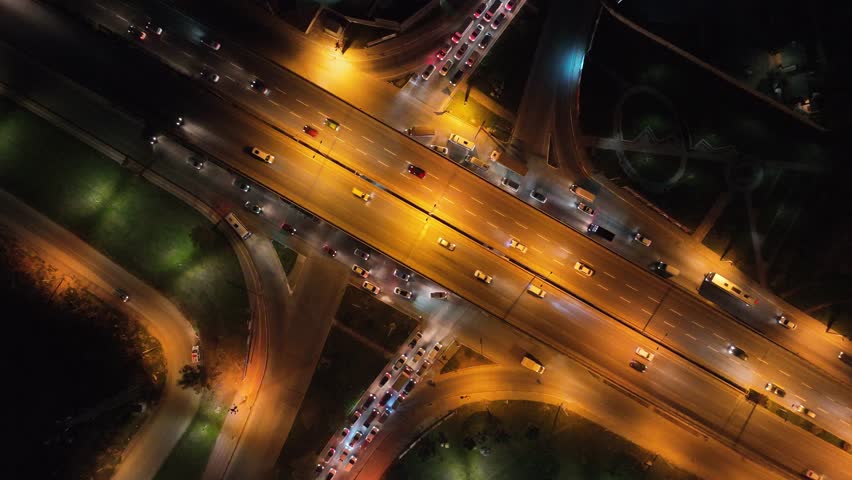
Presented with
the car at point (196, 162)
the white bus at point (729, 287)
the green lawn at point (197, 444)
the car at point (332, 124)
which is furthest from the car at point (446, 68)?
the green lawn at point (197, 444)

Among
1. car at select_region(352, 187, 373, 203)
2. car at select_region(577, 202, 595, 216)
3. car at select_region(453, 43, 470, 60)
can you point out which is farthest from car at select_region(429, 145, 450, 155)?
car at select_region(577, 202, 595, 216)

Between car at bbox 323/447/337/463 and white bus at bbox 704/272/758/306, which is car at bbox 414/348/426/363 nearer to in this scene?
car at bbox 323/447/337/463

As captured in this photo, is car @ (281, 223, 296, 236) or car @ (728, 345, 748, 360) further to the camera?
car @ (728, 345, 748, 360)

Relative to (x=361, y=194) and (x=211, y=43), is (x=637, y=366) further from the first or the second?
(x=211, y=43)

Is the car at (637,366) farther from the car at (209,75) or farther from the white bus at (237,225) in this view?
the car at (209,75)

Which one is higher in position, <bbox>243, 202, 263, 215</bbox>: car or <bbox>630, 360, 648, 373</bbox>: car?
<bbox>630, 360, 648, 373</bbox>: car

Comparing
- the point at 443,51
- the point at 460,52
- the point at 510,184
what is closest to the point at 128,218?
the point at 443,51
